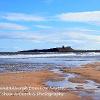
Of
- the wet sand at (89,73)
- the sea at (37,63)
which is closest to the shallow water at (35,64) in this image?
the sea at (37,63)

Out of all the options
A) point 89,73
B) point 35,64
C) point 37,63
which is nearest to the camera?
point 89,73

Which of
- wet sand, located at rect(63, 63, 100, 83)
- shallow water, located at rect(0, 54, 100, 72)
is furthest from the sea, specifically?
wet sand, located at rect(63, 63, 100, 83)

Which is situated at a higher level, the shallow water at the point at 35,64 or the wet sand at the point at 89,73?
the shallow water at the point at 35,64

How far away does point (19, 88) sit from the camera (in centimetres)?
1479

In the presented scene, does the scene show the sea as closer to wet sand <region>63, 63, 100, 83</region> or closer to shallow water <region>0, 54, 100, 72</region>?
shallow water <region>0, 54, 100, 72</region>

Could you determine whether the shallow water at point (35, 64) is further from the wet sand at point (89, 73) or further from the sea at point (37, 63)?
the wet sand at point (89, 73)

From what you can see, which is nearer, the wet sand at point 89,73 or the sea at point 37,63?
the wet sand at point 89,73

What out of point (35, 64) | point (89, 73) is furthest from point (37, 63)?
point (89, 73)

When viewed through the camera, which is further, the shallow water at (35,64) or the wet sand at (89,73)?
the shallow water at (35,64)

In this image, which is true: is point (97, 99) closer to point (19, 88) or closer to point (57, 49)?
point (19, 88)

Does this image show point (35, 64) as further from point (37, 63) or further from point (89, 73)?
point (89, 73)

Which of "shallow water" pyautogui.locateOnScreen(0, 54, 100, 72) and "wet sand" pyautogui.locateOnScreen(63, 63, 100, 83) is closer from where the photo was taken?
"wet sand" pyautogui.locateOnScreen(63, 63, 100, 83)

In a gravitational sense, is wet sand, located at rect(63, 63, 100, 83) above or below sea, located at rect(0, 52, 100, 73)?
below

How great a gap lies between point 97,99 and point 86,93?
60.7 inches
